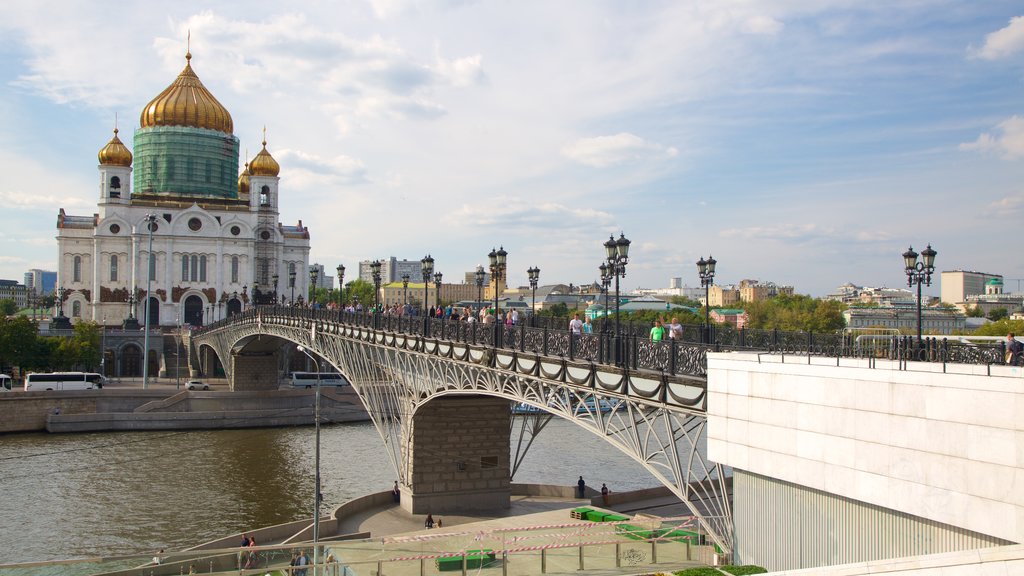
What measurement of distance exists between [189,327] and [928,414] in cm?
6837

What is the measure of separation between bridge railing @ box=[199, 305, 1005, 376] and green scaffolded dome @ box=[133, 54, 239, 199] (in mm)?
62867

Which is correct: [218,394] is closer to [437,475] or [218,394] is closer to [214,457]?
[214,457]

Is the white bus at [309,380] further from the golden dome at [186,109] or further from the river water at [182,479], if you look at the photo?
the golden dome at [186,109]

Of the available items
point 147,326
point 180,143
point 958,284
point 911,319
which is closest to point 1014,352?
point 911,319

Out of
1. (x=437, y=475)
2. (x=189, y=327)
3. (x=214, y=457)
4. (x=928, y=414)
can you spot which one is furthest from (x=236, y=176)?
(x=928, y=414)

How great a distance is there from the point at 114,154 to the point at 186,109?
7054 millimetres

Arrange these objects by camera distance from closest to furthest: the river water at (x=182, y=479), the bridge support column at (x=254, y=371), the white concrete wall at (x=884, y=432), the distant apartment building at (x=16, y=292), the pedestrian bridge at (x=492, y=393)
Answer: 1. the white concrete wall at (x=884, y=432)
2. the pedestrian bridge at (x=492, y=393)
3. the river water at (x=182, y=479)
4. the bridge support column at (x=254, y=371)
5. the distant apartment building at (x=16, y=292)

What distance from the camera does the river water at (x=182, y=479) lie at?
83.1 ft

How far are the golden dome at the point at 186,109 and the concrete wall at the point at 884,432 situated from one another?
73.4 m

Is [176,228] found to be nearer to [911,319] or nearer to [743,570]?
[911,319]

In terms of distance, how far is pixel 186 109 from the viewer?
252 feet

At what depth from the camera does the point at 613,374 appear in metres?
14.4

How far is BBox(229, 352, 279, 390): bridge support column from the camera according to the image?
177ft

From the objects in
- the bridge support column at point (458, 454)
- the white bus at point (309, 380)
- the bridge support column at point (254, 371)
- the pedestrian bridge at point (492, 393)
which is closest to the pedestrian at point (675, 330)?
the pedestrian bridge at point (492, 393)
